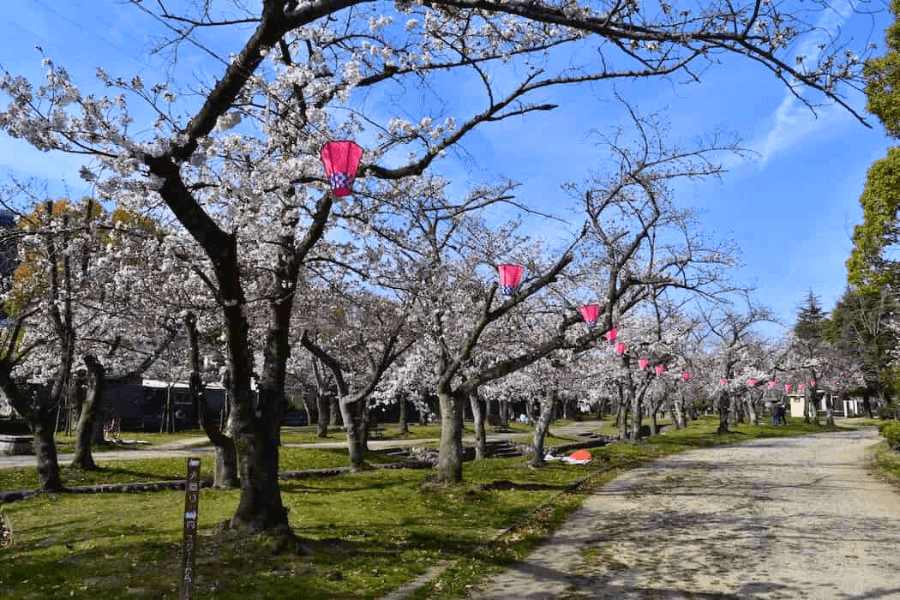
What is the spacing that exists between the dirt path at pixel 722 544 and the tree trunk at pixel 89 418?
1318 centimetres

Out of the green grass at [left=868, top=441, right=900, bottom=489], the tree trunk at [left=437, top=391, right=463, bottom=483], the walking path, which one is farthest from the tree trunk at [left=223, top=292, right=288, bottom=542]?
the green grass at [left=868, top=441, right=900, bottom=489]

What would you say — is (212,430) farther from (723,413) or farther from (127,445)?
(723,413)

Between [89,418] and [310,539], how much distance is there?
38.2 feet

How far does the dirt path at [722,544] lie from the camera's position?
6.88 meters

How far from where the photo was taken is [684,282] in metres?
14.9

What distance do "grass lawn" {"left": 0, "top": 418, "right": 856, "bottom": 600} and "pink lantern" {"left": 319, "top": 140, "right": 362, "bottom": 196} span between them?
4.19 metres

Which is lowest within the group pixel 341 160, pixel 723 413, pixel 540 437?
pixel 723 413

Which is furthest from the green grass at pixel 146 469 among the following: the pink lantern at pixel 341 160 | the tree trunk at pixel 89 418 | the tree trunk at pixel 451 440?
the pink lantern at pixel 341 160

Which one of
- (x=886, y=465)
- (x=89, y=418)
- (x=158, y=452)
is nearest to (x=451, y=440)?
(x=89, y=418)

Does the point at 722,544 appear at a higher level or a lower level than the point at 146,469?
lower

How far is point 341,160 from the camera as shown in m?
6.33

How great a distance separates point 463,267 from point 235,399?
929 centimetres

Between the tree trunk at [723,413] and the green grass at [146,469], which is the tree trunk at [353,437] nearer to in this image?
the green grass at [146,469]

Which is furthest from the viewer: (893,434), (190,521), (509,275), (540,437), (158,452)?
(158,452)
